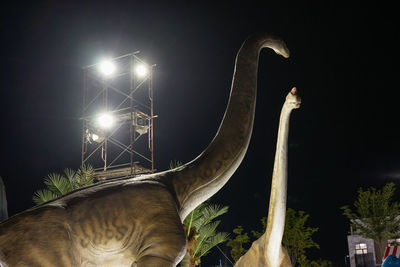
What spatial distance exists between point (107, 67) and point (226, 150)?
992cm

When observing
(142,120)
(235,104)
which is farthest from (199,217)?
(235,104)

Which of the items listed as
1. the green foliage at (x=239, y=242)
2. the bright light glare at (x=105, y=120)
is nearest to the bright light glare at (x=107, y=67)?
the bright light glare at (x=105, y=120)

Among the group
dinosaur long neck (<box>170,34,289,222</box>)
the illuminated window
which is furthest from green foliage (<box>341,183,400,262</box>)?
dinosaur long neck (<box>170,34,289,222</box>)

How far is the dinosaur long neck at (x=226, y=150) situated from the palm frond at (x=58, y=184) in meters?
9.50

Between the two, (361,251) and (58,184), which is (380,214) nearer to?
(361,251)

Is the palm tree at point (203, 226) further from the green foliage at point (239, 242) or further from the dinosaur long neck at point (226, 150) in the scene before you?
the dinosaur long neck at point (226, 150)

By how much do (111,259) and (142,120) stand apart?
1003cm

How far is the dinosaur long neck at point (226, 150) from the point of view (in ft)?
9.21

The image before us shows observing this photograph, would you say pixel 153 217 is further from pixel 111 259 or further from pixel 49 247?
pixel 49 247

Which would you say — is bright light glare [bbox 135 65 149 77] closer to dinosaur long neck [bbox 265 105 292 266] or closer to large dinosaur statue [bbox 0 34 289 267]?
dinosaur long neck [bbox 265 105 292 266]

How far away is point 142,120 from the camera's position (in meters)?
12.2

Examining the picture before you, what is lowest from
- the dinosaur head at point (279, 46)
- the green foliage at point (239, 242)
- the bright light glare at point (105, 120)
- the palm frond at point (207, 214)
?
the green foliage at point (239, 242)

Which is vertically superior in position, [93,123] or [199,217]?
[93,123]

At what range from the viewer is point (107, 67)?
1209cm
